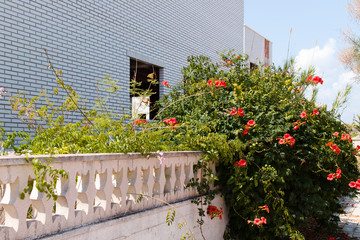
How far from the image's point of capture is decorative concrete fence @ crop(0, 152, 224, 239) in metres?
2.30

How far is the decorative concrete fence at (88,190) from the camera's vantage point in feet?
7.56

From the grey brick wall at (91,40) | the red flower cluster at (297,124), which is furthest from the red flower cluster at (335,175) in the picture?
the grey brick wall at (91,40)

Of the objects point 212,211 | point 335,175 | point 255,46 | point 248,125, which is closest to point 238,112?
point 248,125

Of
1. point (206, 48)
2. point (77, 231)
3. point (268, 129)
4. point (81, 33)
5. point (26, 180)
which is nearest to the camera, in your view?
point (26, 180)

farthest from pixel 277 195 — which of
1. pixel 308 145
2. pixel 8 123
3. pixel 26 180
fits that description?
pixel 8 123

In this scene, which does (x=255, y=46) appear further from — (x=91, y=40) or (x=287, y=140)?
(x=287, y=140)

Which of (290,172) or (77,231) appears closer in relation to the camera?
(77,231)

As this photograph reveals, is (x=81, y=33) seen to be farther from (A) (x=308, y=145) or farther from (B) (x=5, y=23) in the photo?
(A) (x=308, y=145)

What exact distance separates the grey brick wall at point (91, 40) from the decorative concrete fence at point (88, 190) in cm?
386

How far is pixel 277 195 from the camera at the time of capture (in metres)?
4.96

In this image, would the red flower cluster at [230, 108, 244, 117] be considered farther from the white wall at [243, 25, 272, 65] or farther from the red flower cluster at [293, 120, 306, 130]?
the white wall at [243, 25, 272, 65]

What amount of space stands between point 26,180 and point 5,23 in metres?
5.15

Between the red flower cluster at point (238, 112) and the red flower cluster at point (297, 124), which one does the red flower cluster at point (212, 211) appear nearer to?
the red flower cluster at point (238, 112)

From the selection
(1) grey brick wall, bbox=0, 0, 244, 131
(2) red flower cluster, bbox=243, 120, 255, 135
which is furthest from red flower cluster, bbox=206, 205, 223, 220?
(1) grey brick wall, bbox=0, 0, 244, 131
